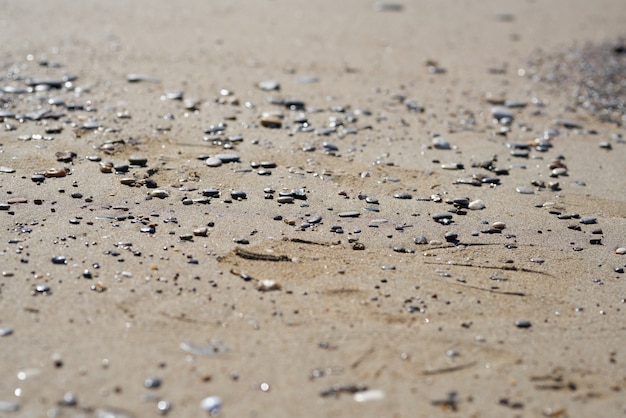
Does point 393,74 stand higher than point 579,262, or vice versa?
point 393,74

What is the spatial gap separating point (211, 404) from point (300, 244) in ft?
4.94

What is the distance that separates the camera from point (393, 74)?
745 cm

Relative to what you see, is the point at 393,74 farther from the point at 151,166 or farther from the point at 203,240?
the point at 203,240

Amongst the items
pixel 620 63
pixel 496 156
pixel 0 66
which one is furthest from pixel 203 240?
pixel 620 63

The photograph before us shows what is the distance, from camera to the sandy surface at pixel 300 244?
132 inches

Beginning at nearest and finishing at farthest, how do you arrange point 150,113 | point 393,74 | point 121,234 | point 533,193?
point 121,234 < point 533,193 < point 150,113 < point 393,74

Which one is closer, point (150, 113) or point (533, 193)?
point (533, 193)

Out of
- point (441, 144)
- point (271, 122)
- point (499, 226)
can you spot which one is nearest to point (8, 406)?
point (499, 226)

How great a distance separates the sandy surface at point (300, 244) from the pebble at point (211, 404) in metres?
0.03

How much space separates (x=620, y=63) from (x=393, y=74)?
2.68 metres

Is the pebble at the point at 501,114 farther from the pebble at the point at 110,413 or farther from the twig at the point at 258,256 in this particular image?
the pebble at the point at 110,413

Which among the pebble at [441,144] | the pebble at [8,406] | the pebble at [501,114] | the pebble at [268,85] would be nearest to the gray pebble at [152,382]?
the pebble at [8,406]

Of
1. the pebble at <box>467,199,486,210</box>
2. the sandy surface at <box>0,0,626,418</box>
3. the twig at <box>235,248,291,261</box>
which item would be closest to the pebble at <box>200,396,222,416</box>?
the sandy surface at <box>0,0,626,418</box>

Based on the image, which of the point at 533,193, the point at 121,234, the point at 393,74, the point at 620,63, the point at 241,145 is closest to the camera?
the point at 121,234
